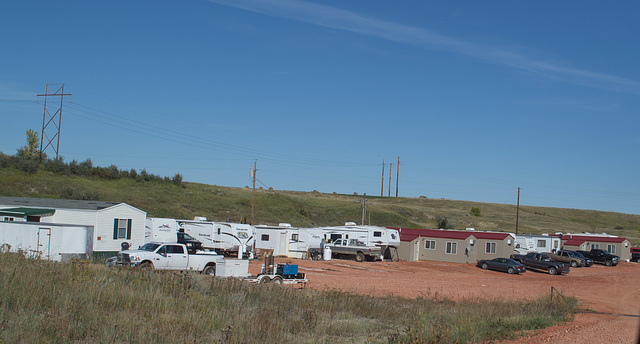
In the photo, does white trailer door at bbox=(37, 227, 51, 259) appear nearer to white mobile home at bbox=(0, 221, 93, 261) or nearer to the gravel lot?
white mobile home at bbox=(0, 221, 93, 261)

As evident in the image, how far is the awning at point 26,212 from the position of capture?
2712 cm

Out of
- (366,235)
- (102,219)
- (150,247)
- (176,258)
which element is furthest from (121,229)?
(366,235)

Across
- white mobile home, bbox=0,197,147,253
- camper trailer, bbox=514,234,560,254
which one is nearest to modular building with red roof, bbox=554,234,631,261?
camper trailer, bbox=514,234,560,254

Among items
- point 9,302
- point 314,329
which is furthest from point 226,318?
point 9,302

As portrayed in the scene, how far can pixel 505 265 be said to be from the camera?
38.7 m

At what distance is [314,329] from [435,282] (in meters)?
18.5

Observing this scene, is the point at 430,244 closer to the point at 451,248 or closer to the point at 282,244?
the point at 451,248

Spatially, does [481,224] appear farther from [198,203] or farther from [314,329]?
[314,329]

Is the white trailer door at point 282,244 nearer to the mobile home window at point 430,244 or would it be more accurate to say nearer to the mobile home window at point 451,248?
the mobile home window at point 430,244

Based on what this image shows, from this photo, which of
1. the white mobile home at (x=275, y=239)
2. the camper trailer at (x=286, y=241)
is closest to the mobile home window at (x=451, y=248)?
the camper trailer at (x=286, y=241)

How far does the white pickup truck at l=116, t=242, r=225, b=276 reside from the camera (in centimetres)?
2159

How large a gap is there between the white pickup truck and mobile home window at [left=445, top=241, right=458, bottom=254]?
26645 mm

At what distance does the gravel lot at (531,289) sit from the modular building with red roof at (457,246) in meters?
3.66

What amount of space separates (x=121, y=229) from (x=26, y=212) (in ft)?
15.3
